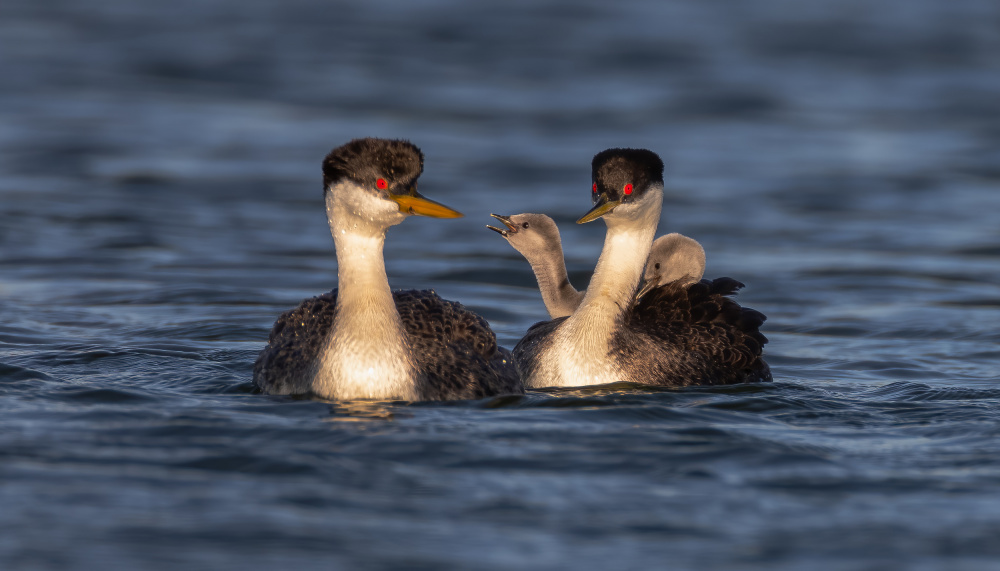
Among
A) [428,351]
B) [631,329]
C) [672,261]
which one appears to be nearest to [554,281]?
[672,261]

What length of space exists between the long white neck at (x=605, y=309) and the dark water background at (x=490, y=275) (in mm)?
401

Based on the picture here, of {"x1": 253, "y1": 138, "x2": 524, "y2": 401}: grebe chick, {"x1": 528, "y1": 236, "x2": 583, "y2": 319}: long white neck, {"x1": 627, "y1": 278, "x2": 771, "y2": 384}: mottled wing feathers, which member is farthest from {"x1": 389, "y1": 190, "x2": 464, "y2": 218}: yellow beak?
{"x1": 528, "y1": 236, "x2": 583, "y2": 319}: long white neck

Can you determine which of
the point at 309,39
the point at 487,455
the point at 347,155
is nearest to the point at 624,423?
the point at 487,455

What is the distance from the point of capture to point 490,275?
15781 millimetres

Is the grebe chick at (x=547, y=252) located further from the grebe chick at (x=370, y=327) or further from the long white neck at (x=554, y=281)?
the grebe chick at (x=370, y=327)

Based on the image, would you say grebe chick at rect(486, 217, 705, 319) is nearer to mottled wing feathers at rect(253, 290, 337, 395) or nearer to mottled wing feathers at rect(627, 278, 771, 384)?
mottled wing feathers at rect(627, 278, 771, 384)

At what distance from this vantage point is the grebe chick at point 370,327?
8672 mm

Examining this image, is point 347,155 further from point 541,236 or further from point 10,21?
point 10,21

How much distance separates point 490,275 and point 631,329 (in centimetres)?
524

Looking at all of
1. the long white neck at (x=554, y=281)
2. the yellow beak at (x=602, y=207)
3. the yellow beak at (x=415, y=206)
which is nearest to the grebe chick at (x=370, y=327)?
the yellow beak at (x=415, y=206)

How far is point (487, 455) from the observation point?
313 inches

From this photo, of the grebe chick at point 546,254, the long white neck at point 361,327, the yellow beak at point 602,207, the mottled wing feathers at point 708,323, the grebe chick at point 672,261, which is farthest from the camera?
the grebe chick at point 546,254

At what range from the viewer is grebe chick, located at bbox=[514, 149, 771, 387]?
10.2m

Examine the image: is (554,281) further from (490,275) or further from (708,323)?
(490,275)
